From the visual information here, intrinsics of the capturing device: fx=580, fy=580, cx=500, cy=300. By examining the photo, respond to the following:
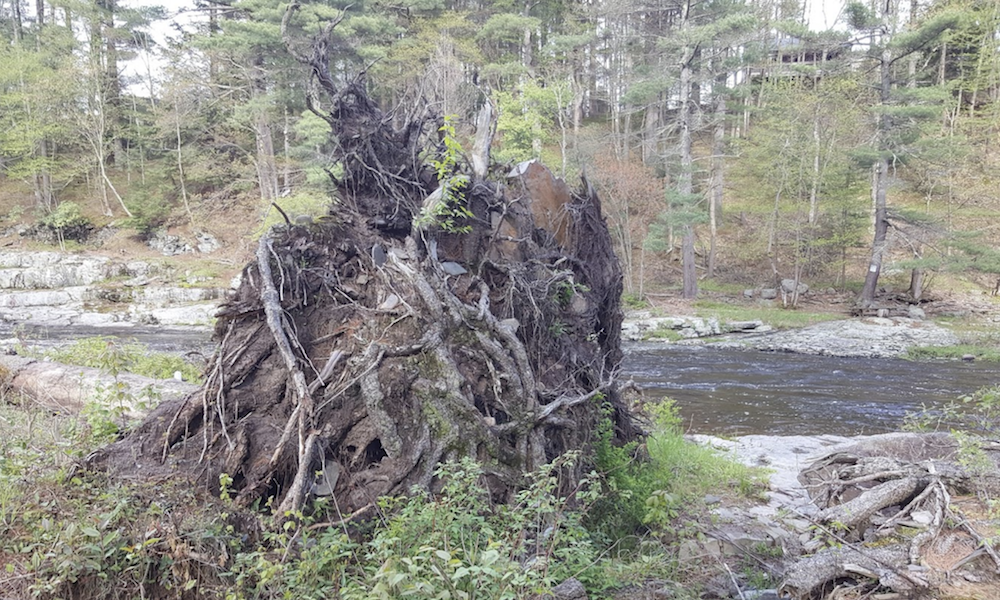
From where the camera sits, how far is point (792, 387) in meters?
13.6

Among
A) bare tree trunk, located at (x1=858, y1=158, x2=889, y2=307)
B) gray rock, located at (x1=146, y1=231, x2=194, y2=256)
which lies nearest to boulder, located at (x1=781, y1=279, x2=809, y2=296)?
bare tree trunk, located at (x1=858, y1=158, x2=889, y2=307)

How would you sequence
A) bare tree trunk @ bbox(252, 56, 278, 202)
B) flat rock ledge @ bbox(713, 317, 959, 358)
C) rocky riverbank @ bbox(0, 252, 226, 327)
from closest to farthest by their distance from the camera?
flat rock ledge @ bbox(713, 317, 959, 358)
rocky riverbank @ bbox(0, 252, 226, 327)
bare tree trunk @ bbox(252, 56, 278, 202)

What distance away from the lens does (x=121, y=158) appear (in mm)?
30938

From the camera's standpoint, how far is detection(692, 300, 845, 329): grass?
20422mm

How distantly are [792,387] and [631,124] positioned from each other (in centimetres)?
2590

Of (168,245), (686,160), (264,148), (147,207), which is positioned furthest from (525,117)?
(147,207)

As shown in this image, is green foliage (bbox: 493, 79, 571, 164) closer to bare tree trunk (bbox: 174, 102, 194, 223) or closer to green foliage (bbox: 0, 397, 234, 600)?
bare tree trunk (bbox: 174, 102, 194, 223)

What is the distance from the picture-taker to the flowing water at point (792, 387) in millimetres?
11047

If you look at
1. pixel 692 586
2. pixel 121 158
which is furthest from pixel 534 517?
pixel 121 158

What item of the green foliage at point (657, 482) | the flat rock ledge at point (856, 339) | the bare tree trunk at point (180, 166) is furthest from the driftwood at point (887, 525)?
the bare tree trunk at point (180, 166)

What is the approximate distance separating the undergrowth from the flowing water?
7758 mm

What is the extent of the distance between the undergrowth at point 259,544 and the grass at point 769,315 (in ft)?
59.5

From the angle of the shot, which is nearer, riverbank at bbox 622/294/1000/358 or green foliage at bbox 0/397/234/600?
green foliage at bbox 0/397/234/600

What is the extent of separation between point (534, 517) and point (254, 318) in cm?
259
